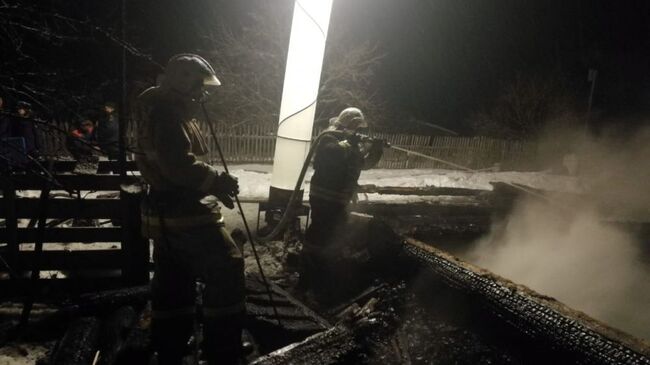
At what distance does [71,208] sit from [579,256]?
26.4ft

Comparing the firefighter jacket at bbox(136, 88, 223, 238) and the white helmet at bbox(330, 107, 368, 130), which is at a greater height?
the white helmet at bbox(330, 107, 368, 130)

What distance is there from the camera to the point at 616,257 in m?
7.25

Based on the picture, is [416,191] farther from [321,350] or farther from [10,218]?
[10,218]

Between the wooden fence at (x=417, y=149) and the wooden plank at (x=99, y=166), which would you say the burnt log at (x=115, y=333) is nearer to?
the wooden plank at (x=99, y=166)

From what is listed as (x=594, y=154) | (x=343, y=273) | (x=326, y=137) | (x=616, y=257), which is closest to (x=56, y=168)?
(x=326, y=137)

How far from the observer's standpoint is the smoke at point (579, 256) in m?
5.98

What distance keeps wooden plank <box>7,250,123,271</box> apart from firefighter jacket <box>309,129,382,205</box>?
2369mm

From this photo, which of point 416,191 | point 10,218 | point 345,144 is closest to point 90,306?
point 10,218

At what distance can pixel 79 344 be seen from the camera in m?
3.16

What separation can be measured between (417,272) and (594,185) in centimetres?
1291

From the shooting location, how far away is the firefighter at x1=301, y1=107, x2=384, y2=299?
15.8 ft

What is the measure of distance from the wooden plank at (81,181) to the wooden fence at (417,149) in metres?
8.28

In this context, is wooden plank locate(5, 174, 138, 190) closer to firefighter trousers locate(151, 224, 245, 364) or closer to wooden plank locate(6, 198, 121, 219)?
wooden plank locate(6, 198, 121, 219)

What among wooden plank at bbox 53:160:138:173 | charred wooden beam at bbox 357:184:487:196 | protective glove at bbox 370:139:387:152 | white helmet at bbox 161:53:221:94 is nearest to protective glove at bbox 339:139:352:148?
protective glove at bbox 370:139:387:152
